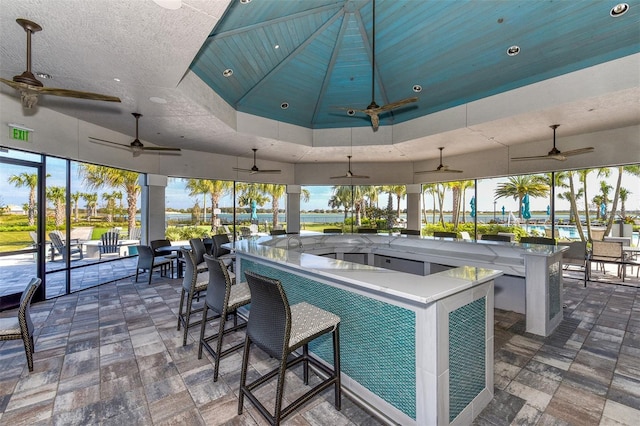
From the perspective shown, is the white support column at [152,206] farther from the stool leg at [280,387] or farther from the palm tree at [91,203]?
the stool leg at [280,387]

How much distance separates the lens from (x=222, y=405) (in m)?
2.07

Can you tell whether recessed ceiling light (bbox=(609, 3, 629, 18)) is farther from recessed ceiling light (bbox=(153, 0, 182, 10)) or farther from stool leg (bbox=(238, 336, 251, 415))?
stool leg (bbox=(238, 336, 251, 415))

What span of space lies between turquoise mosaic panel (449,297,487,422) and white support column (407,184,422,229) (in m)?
7.64

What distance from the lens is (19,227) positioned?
14.7 feet

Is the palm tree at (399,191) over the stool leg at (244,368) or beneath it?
over

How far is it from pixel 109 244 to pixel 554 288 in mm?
8722

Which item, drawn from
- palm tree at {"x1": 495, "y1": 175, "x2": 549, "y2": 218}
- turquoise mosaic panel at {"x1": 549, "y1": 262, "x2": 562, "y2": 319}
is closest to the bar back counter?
turquoise mosaic panel at {"x1": 549, "y1": 262, "x2": 562, "y2": 319}

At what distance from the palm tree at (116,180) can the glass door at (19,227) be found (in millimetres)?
962

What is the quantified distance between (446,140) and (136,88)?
5919 mm

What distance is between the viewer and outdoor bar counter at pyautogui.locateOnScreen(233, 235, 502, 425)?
159 cm

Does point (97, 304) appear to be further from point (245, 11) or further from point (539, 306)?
point (539, 306)

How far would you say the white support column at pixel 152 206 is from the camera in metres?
6.93

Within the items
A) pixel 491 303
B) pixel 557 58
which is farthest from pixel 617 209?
pixel 491 303

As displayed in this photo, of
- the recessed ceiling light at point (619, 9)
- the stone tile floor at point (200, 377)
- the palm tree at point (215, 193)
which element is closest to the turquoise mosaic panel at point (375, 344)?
the stone tile floor at point (200, 377)
